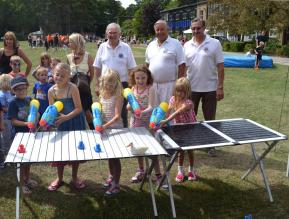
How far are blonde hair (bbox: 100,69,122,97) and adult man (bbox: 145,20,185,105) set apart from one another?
742 mm

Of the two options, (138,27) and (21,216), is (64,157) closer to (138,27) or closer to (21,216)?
(21,216)

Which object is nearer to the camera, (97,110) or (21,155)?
(21,155)

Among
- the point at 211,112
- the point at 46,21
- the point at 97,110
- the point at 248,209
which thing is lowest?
the point at 248,209

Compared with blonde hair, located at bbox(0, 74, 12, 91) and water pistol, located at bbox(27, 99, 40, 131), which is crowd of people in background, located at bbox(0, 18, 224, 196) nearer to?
blonde hair, located at bbox(0, 74, 12, 91)

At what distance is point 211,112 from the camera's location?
16.7ft

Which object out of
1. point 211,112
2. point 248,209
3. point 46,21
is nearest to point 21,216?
point 248,209

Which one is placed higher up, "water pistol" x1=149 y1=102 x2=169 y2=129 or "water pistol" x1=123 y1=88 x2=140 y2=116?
"water pistol" x1=123 y1=88 x2=140 y2=116

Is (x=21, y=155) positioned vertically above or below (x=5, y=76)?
below

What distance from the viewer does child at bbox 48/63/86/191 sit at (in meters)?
3.82

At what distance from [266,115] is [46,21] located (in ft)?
266

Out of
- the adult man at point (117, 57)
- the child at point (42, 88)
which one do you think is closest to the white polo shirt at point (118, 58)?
the adult man at point (117, 57)

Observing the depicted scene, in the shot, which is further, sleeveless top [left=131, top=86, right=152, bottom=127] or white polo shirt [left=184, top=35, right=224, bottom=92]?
white polo shirt [left=184, top=35, right=224, bottom=92]

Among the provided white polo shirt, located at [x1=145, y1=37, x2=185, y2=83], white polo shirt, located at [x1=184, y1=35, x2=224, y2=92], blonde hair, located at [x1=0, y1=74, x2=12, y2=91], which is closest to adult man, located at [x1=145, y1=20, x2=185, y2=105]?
white polo shirt, located at [x1=145, y1=37, x2=185, y2=83]

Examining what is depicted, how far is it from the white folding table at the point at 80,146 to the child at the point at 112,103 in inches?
10.9
